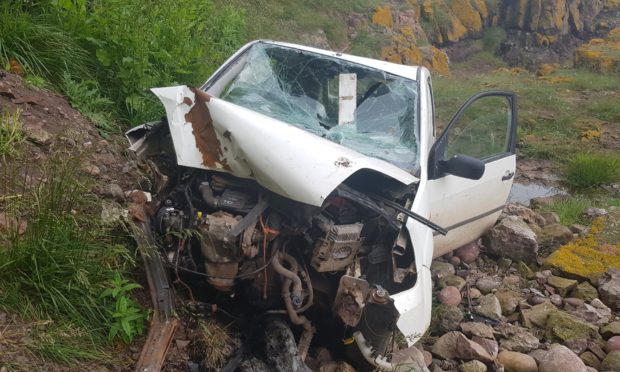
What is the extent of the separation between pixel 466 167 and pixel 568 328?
1.69 meters

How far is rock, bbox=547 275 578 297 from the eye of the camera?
5098 millimetres

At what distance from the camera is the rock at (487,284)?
5016mm

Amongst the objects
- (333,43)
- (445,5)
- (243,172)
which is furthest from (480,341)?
(445,5)

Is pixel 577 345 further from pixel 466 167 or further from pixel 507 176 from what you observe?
pixel 466 167

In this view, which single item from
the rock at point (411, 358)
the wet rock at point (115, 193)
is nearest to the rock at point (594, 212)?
the rock at point (411, 358)

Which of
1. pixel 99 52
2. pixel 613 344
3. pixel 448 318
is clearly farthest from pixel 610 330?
pixel 99 52

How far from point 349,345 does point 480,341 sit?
1401mm

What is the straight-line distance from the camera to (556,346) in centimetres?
404

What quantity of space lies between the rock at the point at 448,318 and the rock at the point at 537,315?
2.04ft

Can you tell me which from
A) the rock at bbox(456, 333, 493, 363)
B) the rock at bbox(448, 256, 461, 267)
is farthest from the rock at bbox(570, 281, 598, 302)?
the rock at bbox(456, 333, 493, 363)

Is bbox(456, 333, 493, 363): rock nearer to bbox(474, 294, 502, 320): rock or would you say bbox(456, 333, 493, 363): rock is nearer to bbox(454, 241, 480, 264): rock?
bbox(474, 294, 502, 320): rock

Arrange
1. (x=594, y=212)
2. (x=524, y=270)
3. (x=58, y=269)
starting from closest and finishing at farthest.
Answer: (x=58, y=269)
(x=524, y=270)
(x=594, y=212)

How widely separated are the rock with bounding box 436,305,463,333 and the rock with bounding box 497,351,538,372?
367 millimetres

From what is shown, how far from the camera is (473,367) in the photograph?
375 centimetres
